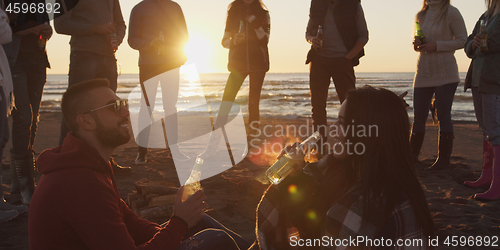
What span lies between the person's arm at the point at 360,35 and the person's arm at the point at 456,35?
93 cm

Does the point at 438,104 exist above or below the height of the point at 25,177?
above

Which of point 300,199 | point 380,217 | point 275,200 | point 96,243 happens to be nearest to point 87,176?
point 96,243

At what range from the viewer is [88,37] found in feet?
15.0

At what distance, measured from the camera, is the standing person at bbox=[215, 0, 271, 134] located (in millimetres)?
6020

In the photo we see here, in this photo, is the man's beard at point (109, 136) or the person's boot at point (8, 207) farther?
the person's boot at point (8, 207)

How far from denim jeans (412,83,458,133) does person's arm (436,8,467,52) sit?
488 mm

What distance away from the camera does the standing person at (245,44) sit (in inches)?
237

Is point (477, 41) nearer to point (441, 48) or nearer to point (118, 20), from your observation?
point (441, 48)

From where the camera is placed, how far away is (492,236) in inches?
121

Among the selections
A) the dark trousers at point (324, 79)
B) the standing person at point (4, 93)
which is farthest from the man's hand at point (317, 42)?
the standing person at point (4, 93)

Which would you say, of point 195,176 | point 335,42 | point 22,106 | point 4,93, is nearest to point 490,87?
point 335,42

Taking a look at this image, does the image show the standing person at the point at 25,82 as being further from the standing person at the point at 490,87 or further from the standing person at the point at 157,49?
the standing person at the point at 490,87

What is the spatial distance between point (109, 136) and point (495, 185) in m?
3.88

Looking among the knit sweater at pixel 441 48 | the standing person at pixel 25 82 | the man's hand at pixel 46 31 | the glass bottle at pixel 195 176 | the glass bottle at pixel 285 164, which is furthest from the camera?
the knit sweater at pixel 441 48
